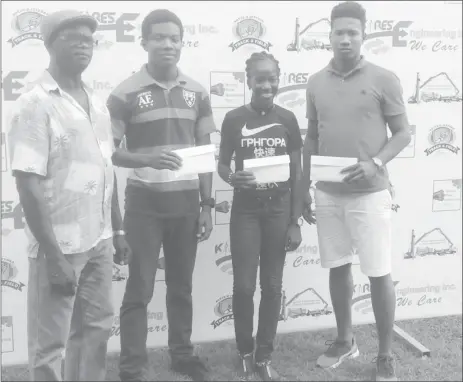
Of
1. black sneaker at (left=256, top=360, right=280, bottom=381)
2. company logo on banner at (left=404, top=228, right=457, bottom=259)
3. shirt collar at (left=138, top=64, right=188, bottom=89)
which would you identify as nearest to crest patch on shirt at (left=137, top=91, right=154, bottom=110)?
shirt collar at (left=138, top=64, right=188, bottom=89)

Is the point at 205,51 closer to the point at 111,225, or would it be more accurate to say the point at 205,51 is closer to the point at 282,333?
the point at 111,225

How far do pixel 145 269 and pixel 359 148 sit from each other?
1215 mm

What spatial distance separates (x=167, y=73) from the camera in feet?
8.80

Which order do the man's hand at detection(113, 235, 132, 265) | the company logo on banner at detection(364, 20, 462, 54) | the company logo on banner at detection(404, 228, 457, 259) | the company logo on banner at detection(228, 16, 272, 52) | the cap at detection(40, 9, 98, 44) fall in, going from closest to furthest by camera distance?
1. the cap at detection(40, 9, 98, 44)
2. the man's hand at detection(113, 235, 132, 265)
3. the company logo on banner at detection(228, 16, 272, 52)
4. the company logo on banner at detection(364, 20, 462, 54)
5. the company logo on banner at detection(404, 228, 457, 259)

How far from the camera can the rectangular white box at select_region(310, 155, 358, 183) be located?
2.70m

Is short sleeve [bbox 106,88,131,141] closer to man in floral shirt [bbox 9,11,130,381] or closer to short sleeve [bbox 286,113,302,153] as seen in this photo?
man in floral shirt [bbox 9,11,130,381]

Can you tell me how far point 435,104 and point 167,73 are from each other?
190 cm

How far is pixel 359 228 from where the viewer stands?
284cm

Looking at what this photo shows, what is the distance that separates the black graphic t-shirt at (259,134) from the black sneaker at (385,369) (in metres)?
1.05

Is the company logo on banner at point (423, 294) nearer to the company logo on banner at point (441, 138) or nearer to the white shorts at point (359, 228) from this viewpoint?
the company logo on banner at point (441, 138)

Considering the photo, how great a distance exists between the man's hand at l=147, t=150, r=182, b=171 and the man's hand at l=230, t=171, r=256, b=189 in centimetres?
35

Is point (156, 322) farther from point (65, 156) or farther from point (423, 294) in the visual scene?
point (423, 294)

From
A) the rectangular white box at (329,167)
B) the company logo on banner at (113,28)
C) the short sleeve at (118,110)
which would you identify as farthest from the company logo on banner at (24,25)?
the rectangular white box at (329,167)

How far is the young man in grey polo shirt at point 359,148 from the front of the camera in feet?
8.98
